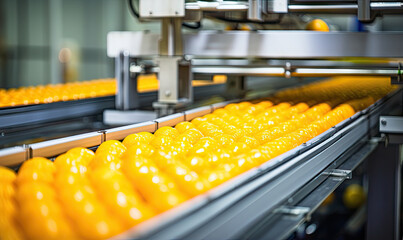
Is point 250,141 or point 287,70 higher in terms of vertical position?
point 287,70

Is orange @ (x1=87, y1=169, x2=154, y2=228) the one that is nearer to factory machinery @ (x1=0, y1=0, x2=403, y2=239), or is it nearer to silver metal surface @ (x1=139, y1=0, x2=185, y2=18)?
factory machinery @ (x1=0, y1=0, x2=403, y2=239)

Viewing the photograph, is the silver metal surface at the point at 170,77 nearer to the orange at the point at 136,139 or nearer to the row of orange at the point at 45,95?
the row of orange at the point at 45,95

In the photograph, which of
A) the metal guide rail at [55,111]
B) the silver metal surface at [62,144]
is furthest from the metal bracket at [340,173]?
the metal guide rail at [55,111]

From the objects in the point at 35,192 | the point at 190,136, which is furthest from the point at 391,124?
the point at 35,192

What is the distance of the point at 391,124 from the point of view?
7.91 ft

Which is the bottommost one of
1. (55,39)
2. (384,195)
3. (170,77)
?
(384,195)

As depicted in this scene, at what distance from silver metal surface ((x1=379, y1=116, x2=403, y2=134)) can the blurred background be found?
716 cm

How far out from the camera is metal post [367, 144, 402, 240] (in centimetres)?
303

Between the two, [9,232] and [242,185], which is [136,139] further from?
[9,232]

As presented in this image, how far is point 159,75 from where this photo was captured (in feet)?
8.91

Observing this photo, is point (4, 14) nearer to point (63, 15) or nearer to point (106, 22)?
point (63, 15)

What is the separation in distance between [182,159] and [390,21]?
894 centimetres

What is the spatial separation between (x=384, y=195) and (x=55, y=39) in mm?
7929

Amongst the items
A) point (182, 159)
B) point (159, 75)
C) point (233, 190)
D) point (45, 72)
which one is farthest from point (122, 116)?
point (45, 72)
